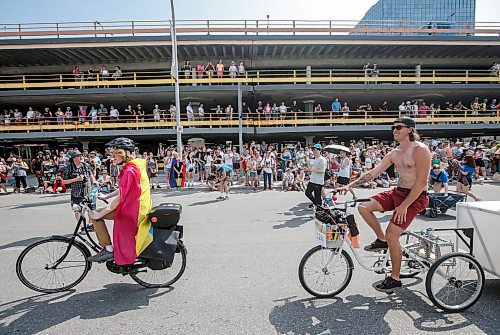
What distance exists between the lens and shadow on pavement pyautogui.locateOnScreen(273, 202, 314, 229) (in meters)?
7.00

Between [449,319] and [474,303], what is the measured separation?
43 cm

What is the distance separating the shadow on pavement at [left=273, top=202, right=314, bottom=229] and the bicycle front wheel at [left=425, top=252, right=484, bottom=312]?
365cm

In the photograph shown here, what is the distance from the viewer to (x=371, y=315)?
3.21 m

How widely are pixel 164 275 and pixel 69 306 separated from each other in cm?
108

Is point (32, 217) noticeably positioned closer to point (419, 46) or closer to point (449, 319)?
point (449, 319)

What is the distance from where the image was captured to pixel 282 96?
25.3 meters

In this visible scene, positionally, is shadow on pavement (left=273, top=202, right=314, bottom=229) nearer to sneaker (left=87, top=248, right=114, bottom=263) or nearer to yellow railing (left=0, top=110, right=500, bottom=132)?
sneaker (left=87, top=248, right=114, bottom=263)

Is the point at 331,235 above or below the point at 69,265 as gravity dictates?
above

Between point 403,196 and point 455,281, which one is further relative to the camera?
point 403,196

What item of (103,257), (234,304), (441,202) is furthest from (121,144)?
(441,202)

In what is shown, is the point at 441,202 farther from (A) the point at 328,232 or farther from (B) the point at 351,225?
(A) the point at 328,232

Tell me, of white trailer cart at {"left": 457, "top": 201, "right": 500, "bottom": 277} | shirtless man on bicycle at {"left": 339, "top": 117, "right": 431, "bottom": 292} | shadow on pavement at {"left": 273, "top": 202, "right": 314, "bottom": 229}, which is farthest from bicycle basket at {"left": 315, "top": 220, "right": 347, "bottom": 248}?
shadow on pavement at {"left": 273, "top": 202, "right": 314, "bottom": 229}

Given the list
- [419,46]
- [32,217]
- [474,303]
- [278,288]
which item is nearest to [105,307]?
[278,288]

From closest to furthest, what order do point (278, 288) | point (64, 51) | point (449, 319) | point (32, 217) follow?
1. point (449, 319)
2. point (278, 288)
3. point (32, 217)
4. point (64, 51)
